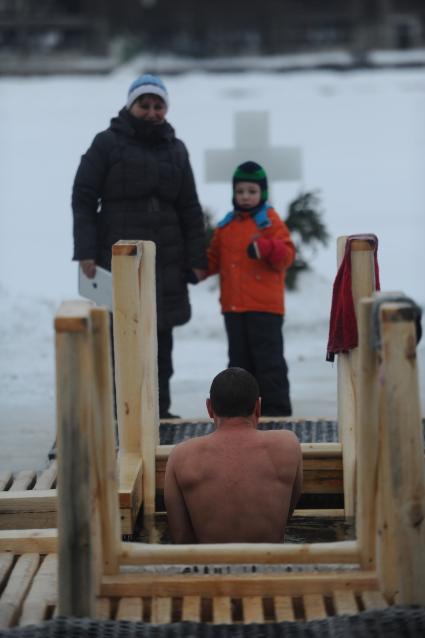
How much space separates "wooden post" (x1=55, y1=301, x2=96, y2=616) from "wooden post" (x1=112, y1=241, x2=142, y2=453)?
4.19ft

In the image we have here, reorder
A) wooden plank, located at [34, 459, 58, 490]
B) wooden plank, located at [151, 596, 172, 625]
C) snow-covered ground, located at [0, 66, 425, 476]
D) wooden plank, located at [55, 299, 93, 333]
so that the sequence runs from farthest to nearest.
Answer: snow-covered ground, located at [0, 66, 425, 476], wooden plank, located at [34, 459, 58, 490], wooden plank, located at [151, 596, 172, 625], wooden plank, located at [55, 299, 93, 333]

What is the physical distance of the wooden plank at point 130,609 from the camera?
341 centimetres

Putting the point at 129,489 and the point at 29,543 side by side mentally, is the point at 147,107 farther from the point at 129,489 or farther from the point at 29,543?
the point at 29,543

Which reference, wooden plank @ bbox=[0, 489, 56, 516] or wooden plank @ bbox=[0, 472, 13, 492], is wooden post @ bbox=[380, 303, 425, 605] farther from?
wooden plank @ bbox=[0, 472, 13, 492]

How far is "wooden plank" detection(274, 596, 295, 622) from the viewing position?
11.3 ft

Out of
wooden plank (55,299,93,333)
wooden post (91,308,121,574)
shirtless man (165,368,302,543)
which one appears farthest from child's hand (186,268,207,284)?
wooden plank (55,299,93,333)

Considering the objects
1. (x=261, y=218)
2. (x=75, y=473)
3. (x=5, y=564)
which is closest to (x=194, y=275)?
(x=261, y=218)

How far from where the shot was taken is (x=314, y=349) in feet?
29.1

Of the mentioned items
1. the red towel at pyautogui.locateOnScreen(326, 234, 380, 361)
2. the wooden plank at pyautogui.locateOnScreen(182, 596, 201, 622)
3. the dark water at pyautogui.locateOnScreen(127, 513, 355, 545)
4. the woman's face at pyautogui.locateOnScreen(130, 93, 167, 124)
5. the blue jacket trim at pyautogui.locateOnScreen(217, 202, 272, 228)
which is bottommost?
the dark water at pyautogui.locateOnScreen(127, 513, 355, 545)

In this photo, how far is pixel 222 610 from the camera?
3.48m

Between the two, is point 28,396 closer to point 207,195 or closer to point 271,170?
point 271,170

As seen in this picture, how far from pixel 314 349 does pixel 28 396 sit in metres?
2.19

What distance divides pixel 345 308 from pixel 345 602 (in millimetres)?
1200

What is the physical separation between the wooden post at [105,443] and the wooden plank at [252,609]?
38cm
